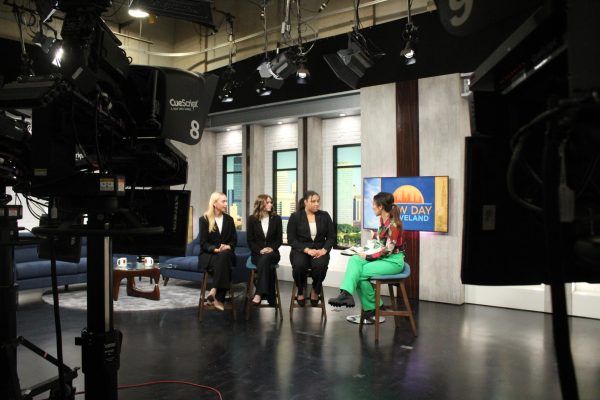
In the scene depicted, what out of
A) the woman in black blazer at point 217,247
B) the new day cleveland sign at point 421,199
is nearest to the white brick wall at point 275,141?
the new day cleveland sign at point 421,199

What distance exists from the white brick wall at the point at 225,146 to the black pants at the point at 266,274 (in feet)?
14.4

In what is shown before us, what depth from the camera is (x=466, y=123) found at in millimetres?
5797

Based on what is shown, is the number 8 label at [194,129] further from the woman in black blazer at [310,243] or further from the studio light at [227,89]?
the studio light at [227,89]

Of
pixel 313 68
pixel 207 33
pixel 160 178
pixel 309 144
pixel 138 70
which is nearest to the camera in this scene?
pixel 138 70

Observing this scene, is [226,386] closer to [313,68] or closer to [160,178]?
[160,178]

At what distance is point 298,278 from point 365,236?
5.64 ft

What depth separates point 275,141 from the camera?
8555mm

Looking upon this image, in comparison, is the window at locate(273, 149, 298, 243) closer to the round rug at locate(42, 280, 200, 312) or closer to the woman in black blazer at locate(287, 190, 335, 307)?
the round rug at locate(42, 280, 200, 312)

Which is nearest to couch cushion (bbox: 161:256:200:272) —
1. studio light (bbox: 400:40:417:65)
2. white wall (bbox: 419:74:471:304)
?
white wall (bbox: 419:74:471:304)

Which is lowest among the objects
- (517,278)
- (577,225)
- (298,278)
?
(298,278)

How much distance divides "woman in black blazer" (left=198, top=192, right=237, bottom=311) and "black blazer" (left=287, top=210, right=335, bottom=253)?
0.74 m

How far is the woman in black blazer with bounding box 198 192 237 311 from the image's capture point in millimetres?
5227

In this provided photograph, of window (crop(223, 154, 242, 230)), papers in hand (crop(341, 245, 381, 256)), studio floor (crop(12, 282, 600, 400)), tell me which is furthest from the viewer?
window (crop(223, 154, 242, 230))

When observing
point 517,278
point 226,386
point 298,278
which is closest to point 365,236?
point 298,278
